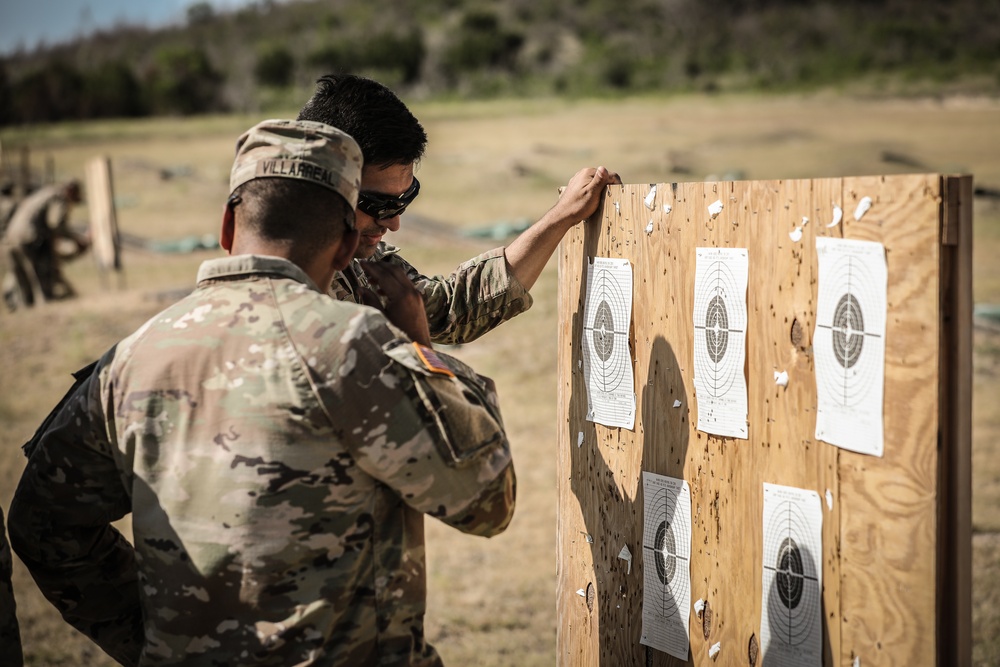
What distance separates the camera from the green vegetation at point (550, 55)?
21484mm

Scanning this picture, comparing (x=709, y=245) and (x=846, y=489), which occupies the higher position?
(x=709, y=245)

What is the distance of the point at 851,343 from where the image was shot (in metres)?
2.03

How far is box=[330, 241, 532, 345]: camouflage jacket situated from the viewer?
2.75 metres

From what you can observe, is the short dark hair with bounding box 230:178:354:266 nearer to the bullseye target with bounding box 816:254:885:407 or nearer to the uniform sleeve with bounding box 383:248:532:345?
the uniform sleeve with bounding box 383:248:532:345

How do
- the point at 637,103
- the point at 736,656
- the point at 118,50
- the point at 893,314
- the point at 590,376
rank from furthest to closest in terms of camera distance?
1. the point at 118,50
2. the point at 637,103
3. the point at 590,376
4. the point at 736,656
5. the point at 893,314

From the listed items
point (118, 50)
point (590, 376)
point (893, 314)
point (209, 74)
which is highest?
point (118, 50)

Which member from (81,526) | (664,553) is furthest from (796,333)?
(81,526)

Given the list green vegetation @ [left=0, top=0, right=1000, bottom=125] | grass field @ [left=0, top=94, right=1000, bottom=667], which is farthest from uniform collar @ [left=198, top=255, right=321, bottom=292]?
green vegetation @ [left=0, top=0, right=1000, bottom=125]

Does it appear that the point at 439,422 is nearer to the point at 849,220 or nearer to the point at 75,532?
the point at 75,532

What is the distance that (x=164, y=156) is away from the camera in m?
23.2

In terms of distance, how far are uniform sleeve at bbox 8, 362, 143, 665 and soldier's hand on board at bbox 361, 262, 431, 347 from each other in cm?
59

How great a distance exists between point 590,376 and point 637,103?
69.3 feet

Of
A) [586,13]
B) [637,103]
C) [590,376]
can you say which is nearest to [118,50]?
[586,13]

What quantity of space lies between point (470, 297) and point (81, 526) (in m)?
1.22
